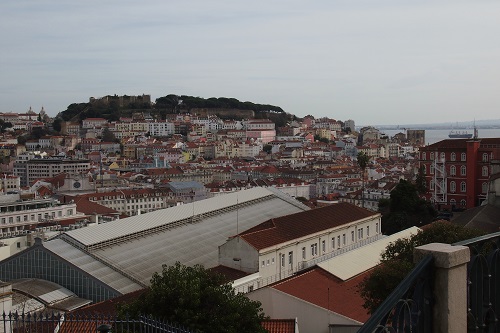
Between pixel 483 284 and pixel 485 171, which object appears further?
pixel 485 171

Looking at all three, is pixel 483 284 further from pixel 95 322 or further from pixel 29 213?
pixel 29 213

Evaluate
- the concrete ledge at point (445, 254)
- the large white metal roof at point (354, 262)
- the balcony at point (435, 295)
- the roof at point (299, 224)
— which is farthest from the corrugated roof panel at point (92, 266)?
the concrete ledge at point (445, 254)

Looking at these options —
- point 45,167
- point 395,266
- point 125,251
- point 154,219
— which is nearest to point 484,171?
point 154,219

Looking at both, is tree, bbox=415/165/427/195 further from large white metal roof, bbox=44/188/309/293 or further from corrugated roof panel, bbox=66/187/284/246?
large white metal roof, bbox=44/188/309/293

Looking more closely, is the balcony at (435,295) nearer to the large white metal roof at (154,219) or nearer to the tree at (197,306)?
the tree at (197,306)

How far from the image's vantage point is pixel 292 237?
16.8 meters

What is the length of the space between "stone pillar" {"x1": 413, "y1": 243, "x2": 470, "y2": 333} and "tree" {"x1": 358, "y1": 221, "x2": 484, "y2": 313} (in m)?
6.28

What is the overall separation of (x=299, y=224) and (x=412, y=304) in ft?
51.9

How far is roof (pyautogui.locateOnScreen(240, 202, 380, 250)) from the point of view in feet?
52.4

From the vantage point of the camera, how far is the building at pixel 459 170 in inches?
1108

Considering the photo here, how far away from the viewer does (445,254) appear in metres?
2.24

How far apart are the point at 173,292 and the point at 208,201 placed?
1438cm

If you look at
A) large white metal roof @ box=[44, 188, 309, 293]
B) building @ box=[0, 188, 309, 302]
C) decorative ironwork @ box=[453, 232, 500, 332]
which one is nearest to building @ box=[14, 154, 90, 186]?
large white metal roof @ box=[44, 188, 309, 293]

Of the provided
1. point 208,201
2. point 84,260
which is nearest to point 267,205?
point 208,201
